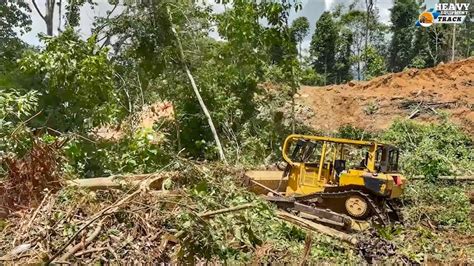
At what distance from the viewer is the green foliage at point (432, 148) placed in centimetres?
1273

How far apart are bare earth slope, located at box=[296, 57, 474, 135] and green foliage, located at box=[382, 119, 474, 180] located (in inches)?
90.4

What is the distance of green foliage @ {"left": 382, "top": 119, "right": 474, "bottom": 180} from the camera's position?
12734mm

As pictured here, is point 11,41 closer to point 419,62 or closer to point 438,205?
point 438,205

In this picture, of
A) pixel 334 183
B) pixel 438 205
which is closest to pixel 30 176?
pixel 334 183

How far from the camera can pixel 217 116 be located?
12.9 meters

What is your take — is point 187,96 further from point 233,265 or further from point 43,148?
point 233,265

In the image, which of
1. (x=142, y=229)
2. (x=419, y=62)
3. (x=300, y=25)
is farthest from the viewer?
(x=300, y=25)

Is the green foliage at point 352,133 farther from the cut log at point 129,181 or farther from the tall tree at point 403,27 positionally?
the tall tree at point 403,27

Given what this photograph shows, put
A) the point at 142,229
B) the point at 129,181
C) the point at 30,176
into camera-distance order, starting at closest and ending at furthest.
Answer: the point at 142,229 < the point at 30,176 < the point at 129,181

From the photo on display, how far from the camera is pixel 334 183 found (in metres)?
10.1

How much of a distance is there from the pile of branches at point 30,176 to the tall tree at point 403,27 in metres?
33.8

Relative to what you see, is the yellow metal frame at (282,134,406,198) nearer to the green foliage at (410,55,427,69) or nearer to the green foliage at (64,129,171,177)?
the green foliage at (64,129,171,177)

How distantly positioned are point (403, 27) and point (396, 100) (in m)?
17.6

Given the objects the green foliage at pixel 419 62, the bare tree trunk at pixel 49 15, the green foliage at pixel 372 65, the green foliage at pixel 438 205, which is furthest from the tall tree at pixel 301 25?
the green foliage at pixel 438 205
